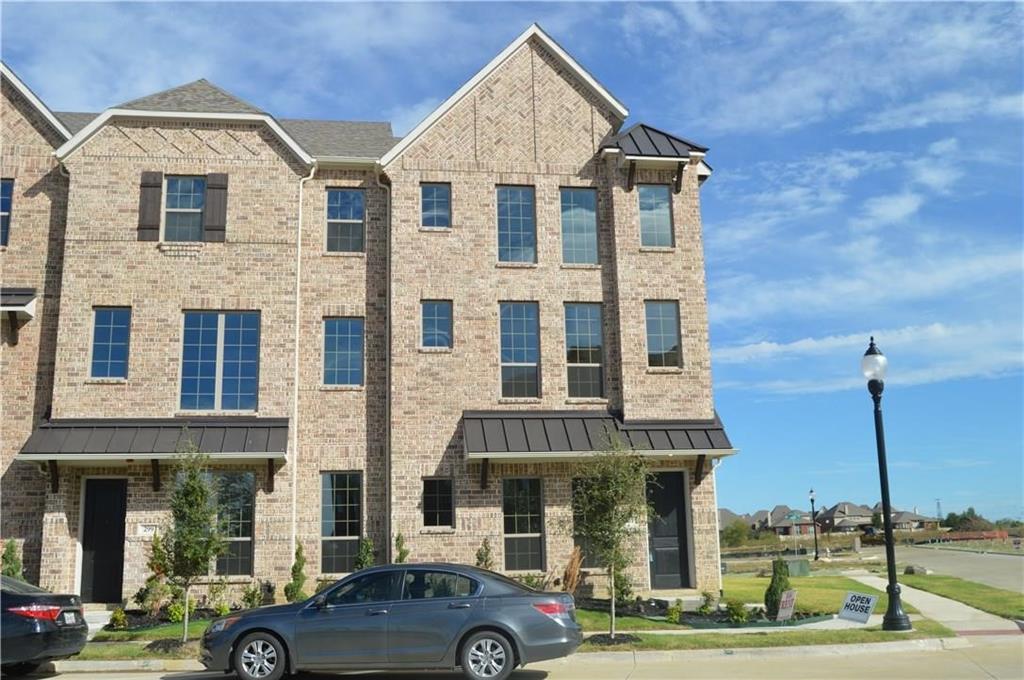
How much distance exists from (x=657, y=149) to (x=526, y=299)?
482cm

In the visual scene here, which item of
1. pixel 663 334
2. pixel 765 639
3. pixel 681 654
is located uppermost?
pixel 663 334

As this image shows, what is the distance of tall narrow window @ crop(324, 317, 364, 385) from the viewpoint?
21094 millimetres

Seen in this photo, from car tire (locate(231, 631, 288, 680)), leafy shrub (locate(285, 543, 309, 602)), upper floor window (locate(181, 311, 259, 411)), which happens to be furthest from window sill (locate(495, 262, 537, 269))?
car tire (locate(231, 631, 288, 680))

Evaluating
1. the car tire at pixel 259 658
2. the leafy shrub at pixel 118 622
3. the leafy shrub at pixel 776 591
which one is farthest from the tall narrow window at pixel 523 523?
the car tire at pixel 259 658

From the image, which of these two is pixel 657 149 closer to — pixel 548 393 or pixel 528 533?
pixel 548 393

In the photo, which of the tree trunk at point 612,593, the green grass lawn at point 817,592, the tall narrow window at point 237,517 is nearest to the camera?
the tree trunk at point 612,593

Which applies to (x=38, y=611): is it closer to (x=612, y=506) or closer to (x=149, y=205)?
(x=612, y=506)

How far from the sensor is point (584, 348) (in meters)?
21.5

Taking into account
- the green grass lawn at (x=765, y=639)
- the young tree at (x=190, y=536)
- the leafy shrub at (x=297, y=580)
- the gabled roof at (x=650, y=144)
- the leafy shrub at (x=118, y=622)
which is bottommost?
the green grass lawn at (x=765, y=639)

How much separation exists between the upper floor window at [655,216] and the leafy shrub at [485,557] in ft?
26.5

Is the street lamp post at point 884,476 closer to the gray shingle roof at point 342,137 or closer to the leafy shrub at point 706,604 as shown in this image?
the leafy shrub at point 706,604

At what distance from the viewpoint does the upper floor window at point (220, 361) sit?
20125mm

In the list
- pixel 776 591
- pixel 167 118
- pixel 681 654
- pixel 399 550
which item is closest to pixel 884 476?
pixel 776 591

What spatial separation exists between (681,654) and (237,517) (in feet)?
34.1
